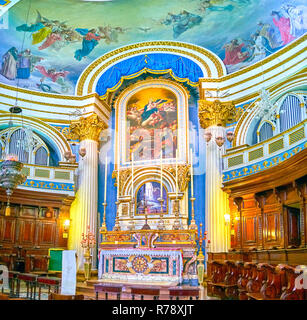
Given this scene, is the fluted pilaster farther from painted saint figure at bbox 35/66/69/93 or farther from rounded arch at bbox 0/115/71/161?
painted saint figure at bbox 35/66/69/93

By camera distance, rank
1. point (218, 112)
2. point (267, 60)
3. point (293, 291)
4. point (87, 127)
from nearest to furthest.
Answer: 1. point (293, 291)
2. point (267, 60)
3. point (218, 112)
4. point (87, 127)

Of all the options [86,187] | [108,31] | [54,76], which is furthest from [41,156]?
[108,31]

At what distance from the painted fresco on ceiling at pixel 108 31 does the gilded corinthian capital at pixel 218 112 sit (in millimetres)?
1617

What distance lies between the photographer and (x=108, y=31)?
16719 mm

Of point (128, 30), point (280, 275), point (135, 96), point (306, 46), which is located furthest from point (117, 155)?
point (280, 275)

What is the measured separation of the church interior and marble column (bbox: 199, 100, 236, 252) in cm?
4

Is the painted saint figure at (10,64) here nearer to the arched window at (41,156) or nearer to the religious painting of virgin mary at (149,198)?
the arched window at (41,156)

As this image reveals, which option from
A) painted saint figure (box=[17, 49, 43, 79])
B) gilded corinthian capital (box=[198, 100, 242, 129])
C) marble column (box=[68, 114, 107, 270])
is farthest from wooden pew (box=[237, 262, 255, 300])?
painted saint figure (box=[17, 49, 43, 79])

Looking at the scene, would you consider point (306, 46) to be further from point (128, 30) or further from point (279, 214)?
point (128, 30)

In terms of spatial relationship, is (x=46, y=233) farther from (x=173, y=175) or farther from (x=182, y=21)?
(x=182, y=21)

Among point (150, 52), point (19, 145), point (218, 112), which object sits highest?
point (150, 52)

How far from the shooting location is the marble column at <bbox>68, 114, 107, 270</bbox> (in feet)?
51.6

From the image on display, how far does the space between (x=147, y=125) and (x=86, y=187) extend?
12.7ft

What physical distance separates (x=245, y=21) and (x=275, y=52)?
192 cm
